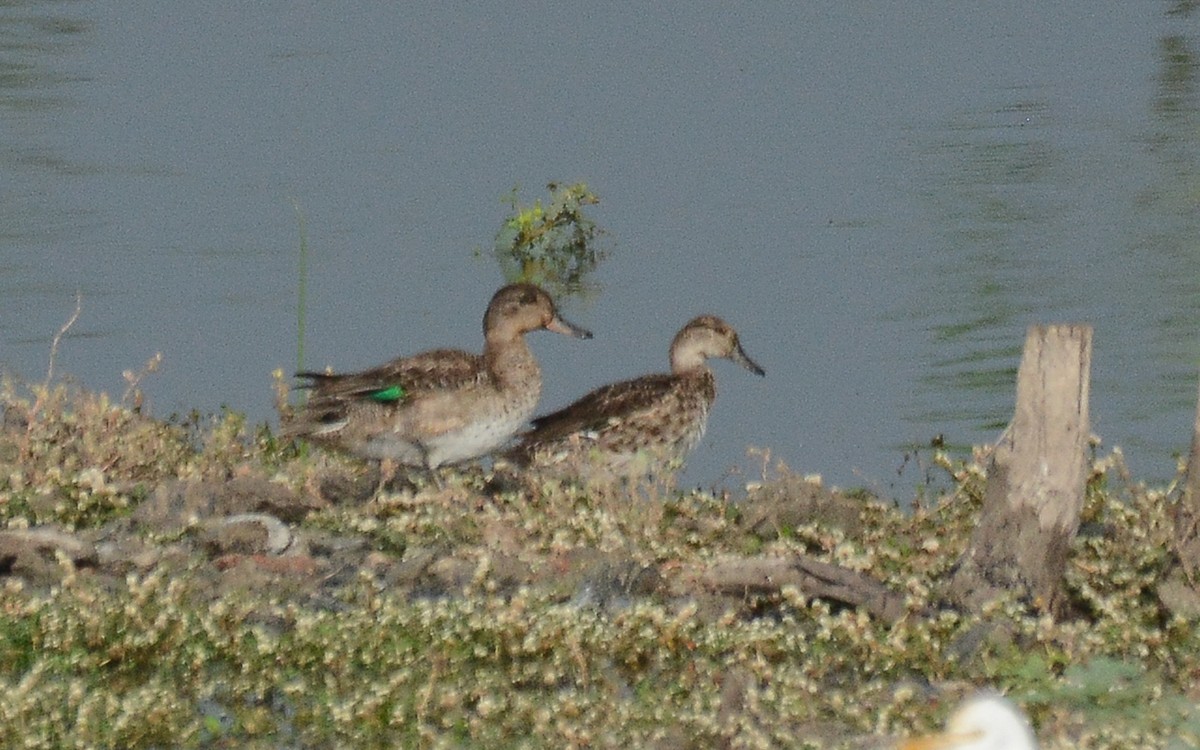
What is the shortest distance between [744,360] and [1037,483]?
4.47 metres

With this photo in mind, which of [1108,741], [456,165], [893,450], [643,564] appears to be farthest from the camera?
[456,165]

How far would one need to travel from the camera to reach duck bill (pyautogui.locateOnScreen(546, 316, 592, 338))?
446 inches

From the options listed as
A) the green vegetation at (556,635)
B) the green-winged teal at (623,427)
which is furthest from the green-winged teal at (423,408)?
the green vegetation at (556,635)

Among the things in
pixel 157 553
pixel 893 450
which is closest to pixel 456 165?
pixel 893 450

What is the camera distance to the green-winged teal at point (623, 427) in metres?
10.1

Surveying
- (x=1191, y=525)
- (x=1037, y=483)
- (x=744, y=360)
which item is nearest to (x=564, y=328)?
(x=744, y=360)

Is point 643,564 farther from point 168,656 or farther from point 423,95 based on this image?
point 423,95

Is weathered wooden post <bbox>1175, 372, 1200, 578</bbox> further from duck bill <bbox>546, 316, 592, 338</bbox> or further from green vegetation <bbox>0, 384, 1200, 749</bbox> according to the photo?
duck bill <bbox>546, 316, 592, 338</bbox>

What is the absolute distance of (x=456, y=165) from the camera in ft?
53.5

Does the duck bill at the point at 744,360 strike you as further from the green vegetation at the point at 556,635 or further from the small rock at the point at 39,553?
the small rock at the point at 39,553

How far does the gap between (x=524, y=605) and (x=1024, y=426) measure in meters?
1.55

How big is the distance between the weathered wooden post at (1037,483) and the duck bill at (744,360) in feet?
13.7

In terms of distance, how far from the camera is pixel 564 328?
1143 cm

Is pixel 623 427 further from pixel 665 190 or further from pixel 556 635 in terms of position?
pixel 665 190
